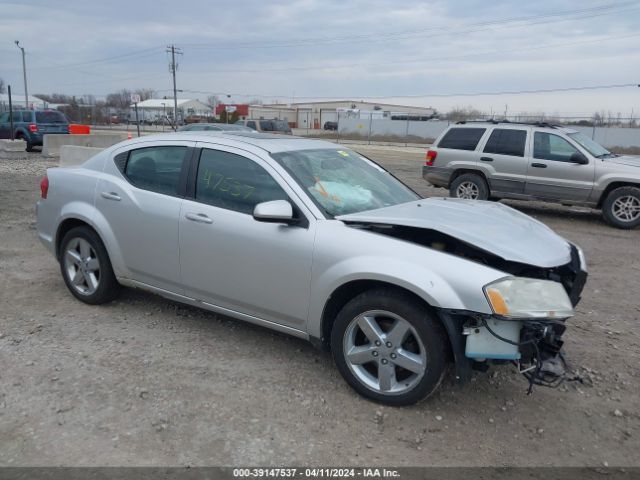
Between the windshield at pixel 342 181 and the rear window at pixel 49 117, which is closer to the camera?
the windshield at pixel 342 181

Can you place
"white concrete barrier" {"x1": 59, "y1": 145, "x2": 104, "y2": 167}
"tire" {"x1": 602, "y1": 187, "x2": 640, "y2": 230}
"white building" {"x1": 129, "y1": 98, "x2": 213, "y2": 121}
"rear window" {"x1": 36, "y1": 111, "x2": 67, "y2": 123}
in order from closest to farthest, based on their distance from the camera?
1. "tire" {"x1": 602, "y1": 187, "x2": 640, "y2": 230}
2. "white concrete barrier" {"x1": 59, "y1": 145, "x2": 104, "y2": 167}
3. "rear window" {"x1": 36, "y1": 111, "x2": 67, "y2": 123}
4. "white building" {"x1": 129, "y1": 98, "x2": 213, "y2": 121}

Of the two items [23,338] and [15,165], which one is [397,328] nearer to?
[23,338]

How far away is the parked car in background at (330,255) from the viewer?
10.2 ft

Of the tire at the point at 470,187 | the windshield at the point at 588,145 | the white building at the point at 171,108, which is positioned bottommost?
the tire at the point at 470,187

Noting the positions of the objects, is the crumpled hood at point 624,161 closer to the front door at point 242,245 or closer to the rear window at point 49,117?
the front door at point 242,245

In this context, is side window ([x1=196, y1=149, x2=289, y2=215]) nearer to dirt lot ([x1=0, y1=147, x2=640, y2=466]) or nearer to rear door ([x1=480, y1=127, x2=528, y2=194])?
dirt lot ([x1=0, y1=147, x2=640, y2=466])

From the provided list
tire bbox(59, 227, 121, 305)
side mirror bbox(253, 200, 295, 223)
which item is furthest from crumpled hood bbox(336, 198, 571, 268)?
tire bbox(59, 227, 121, 305)

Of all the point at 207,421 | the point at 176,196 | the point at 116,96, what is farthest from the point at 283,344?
the point at 116,96

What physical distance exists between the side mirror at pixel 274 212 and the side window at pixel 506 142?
26.7ft

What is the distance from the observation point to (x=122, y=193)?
4.59 meters

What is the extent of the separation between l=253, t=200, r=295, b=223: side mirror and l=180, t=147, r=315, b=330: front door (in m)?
0.13

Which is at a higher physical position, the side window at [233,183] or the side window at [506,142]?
the side window at [506,142]

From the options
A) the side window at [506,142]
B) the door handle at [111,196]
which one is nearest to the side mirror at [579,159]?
the side window at [506,142]

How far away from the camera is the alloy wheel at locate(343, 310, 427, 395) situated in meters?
3.25
